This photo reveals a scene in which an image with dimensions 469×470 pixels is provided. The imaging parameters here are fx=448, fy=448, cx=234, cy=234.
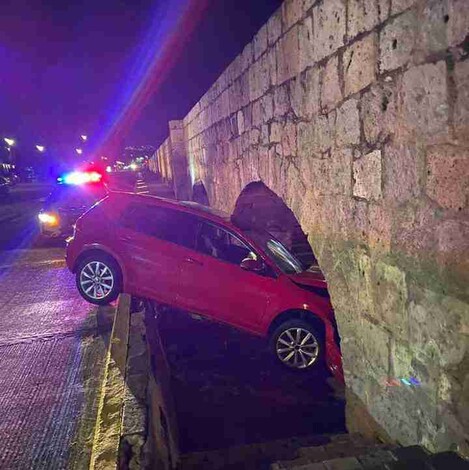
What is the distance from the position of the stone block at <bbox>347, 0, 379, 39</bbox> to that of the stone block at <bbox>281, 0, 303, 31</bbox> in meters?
0.94

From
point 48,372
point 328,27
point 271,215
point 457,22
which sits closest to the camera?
point 457,22

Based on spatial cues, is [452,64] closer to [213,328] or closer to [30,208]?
[213,328]

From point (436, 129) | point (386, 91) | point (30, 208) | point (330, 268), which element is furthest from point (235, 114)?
point (30, 208)

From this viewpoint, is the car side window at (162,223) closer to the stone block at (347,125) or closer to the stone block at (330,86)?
the stone block at (330,86)

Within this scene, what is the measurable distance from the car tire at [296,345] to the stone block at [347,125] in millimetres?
3156

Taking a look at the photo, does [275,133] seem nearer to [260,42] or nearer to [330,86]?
[260,42]

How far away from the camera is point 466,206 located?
2.25 meters

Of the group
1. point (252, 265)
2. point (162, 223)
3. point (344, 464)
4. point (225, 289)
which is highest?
point (162, 223)

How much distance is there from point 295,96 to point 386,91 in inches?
65.1

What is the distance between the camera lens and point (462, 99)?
2.21 meters

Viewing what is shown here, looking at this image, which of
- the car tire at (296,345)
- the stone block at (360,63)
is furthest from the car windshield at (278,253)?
the stone block at (360,63)

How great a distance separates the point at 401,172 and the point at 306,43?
1.82 meters

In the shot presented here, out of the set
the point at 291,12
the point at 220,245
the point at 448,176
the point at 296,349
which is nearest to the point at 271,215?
the point at 220,245

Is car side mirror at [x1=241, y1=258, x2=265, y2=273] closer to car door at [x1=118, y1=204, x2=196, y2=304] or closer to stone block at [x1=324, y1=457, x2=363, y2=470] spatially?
car door at [x1=118, y1=204, x2=196, y2=304]
